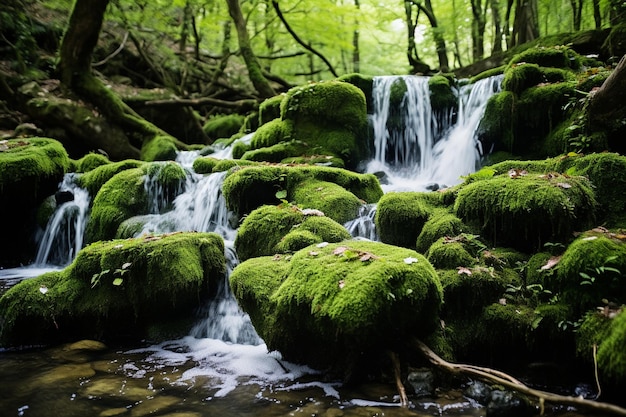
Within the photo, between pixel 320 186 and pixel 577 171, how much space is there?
3352 mm

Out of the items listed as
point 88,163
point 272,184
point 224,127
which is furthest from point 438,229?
point 224,127

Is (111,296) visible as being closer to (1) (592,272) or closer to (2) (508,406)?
(2) (508,406)

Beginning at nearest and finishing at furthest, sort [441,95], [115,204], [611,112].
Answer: [611,112], [115,204], [441,95]

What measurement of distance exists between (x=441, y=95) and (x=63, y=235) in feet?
28.9

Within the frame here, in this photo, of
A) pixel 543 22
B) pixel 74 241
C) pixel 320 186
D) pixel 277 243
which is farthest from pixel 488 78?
pixel 543 22

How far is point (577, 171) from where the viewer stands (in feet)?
14.8

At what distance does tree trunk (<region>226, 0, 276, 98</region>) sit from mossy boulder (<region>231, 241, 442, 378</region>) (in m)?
10.9

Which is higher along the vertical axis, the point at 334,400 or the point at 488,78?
the point at 488,78

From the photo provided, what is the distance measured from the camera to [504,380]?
251cm

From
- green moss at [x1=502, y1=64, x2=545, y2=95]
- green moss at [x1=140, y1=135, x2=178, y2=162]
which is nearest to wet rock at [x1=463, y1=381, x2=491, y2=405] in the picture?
green moss at [x1=502, y1=64, x2=545, y2=95]

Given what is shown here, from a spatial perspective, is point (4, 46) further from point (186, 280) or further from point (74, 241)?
point (186, 280)

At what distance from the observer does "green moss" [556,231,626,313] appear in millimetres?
3066

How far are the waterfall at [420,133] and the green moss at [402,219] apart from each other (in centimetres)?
317

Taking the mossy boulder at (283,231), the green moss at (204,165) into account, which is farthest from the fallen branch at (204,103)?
the mossy boulder at (283,231)
